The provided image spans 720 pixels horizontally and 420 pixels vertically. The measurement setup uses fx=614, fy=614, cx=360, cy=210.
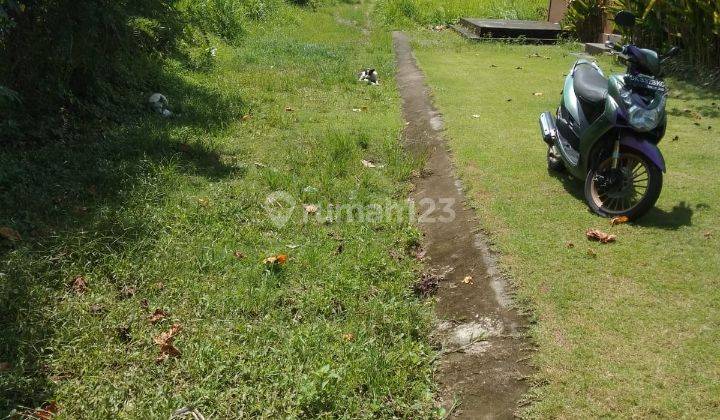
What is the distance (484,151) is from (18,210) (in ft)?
Answer: 14.3

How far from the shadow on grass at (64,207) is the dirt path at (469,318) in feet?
6.70

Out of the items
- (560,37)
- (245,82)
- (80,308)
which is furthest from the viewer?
(560,37)

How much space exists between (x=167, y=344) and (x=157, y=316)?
293 millimetres

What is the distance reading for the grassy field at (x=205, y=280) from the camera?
3.12 metres

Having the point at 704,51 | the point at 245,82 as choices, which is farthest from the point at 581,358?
the point at 704,51

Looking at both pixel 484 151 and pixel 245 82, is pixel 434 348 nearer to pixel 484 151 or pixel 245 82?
pixel 484 151

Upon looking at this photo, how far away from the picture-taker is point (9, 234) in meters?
4.08

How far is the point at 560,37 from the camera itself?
1545cm

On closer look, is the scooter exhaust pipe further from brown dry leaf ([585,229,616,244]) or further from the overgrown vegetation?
the overgrown vegetation

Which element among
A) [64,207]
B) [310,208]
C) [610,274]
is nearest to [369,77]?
[310,208]

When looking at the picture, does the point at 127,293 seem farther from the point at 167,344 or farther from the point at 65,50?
the point at 65,50

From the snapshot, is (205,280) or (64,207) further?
(64,207)

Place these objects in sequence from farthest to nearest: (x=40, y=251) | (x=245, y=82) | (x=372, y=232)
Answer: (x=245, y=82) → (x=372, y=232) → (x=40, y=251)

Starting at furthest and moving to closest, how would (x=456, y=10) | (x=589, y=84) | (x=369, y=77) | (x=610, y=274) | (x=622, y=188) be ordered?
(x=456, y=10), (x=369, y=77), (x=589, y=84), (x=622, y=188), (x=610, y=274)
